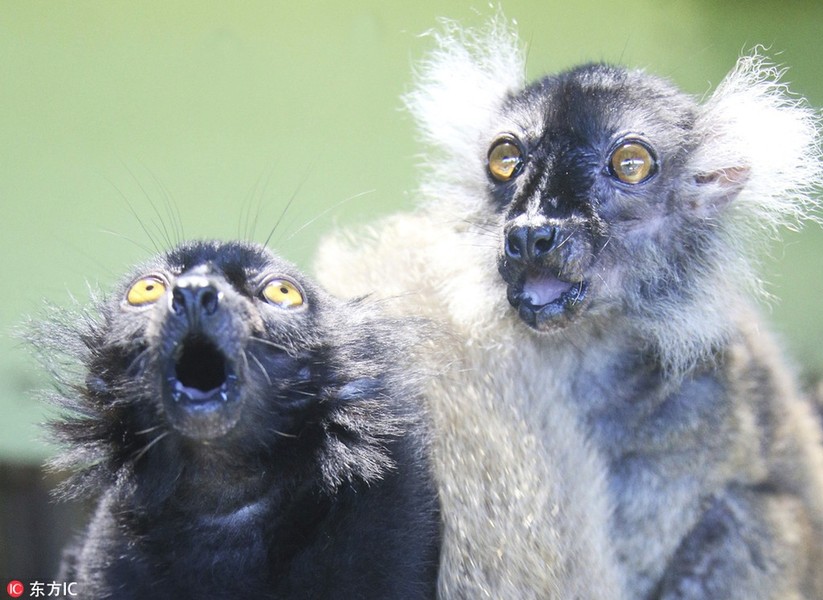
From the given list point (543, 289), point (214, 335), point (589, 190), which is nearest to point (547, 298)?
point (543, 289)

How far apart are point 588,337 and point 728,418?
0.47 meters

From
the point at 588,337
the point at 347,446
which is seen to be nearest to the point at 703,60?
the point at 588,337

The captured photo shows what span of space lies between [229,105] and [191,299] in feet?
8.02

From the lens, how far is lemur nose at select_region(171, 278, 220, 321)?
188 centimetres

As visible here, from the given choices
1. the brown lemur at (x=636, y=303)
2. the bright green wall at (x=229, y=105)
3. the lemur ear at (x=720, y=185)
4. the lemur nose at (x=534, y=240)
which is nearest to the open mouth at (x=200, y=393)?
the brown lemur at (x=636, y=303)

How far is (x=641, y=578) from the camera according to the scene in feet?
9.46

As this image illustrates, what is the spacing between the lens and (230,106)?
416cm

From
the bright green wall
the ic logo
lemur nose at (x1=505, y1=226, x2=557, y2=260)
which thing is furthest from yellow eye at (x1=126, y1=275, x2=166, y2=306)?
the ic logo

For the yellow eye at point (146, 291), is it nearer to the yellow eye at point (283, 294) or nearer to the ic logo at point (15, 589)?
the yellow eye at point (283, 294)

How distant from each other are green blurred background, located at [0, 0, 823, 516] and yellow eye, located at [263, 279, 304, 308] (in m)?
1.61

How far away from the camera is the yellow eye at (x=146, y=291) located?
208 cm

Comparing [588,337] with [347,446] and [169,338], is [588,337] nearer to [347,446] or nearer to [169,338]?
[347,446]

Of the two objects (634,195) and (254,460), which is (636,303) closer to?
(634,195)

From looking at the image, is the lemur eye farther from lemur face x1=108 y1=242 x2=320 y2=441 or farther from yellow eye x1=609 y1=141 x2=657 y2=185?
lemur face x1=108 y1=242 x2=320 y2=441
